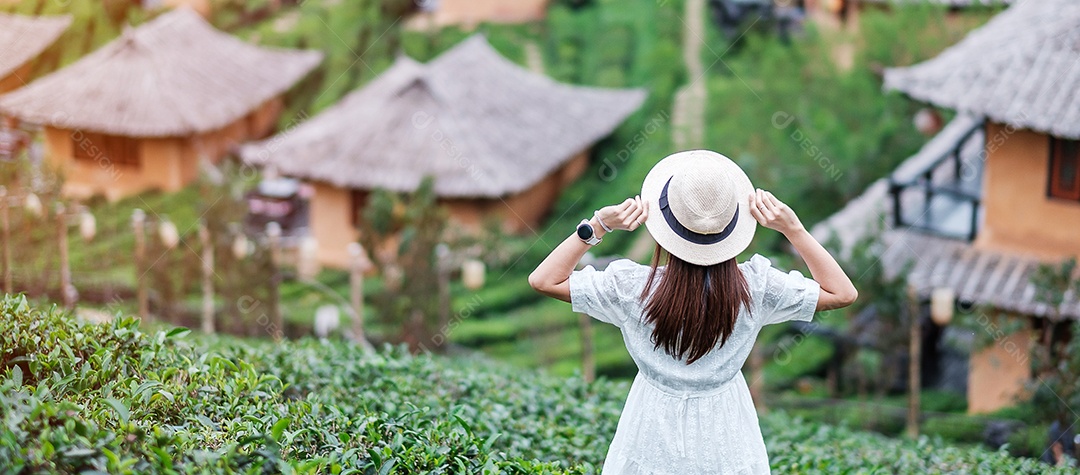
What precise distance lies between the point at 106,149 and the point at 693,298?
17.0 metres

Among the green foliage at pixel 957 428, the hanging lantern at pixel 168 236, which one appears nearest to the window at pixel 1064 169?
the green foliage at pixel 957 428

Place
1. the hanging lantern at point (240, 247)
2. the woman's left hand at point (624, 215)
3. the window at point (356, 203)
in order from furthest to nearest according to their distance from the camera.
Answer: the window at point (356, 203)
the hanging lantern at point (240, 247)
the woman's left hand at point (624, 215)

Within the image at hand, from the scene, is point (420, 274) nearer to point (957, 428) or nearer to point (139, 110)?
point (957, 428)

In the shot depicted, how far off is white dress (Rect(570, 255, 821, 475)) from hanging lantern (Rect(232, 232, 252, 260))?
11158mm

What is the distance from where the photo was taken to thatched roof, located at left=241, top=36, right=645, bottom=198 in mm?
16656

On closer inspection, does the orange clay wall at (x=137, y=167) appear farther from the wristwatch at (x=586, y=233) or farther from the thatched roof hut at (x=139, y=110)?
the wristwatch at (x=586, y=233)

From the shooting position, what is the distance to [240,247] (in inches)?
543

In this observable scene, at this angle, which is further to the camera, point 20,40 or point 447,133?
point 20,40

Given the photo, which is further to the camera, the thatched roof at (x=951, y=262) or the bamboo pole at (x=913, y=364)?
the bamboo pole at (x=913, y=364)

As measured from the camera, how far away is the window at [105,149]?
59.1 ft

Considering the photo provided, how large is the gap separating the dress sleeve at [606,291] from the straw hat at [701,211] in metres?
0.15

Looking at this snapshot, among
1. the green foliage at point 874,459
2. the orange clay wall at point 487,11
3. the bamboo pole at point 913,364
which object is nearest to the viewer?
the green foliage at point 874,459

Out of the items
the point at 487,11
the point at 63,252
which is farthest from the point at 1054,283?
the point at 487,11

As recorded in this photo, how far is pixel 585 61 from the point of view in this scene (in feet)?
74.0
